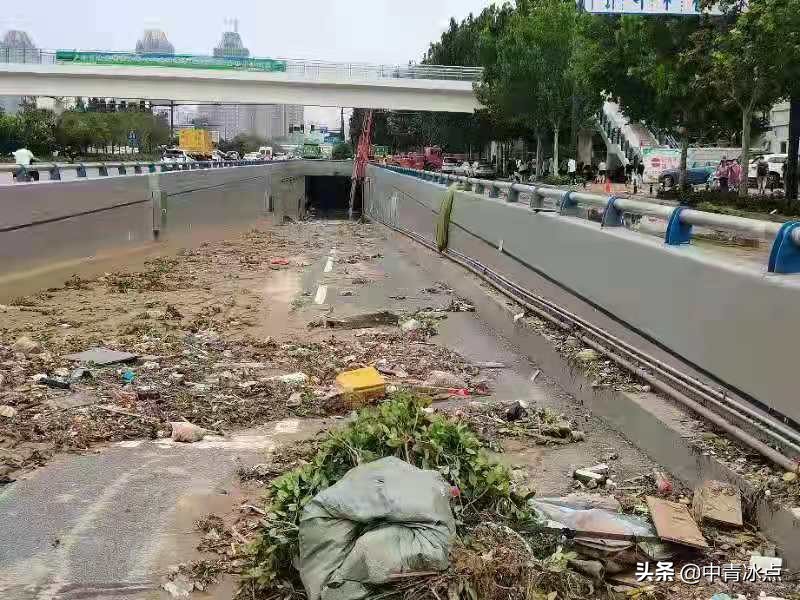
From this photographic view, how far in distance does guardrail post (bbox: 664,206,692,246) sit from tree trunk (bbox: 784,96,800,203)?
23294 mm

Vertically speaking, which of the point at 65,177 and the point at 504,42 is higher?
the point at 504,42

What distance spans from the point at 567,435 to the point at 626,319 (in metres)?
1.22

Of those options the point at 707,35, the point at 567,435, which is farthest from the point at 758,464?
the point at 707,35

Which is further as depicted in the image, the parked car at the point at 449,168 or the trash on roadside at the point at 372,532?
the parked car at the point at 449,168

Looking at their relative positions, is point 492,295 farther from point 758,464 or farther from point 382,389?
point 758,464

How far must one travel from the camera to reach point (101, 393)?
22.8 ft

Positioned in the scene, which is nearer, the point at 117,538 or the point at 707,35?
the point at 117,538

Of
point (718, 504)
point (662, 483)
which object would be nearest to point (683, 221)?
point (662, 483)

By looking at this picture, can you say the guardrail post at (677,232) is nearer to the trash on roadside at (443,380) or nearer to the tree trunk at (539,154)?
the trash on roadside at (443,380)

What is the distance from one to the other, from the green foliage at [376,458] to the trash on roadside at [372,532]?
193 millimetres

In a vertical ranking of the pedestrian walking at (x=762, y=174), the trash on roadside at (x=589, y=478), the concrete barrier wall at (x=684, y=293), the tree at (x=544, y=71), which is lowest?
the trash on roadside at (x=589, y=478)

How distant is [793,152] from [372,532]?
1225 inches

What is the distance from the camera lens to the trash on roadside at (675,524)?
3.88 m

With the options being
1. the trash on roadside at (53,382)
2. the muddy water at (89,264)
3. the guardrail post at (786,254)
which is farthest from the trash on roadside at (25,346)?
the guardrail post at (786,254)
